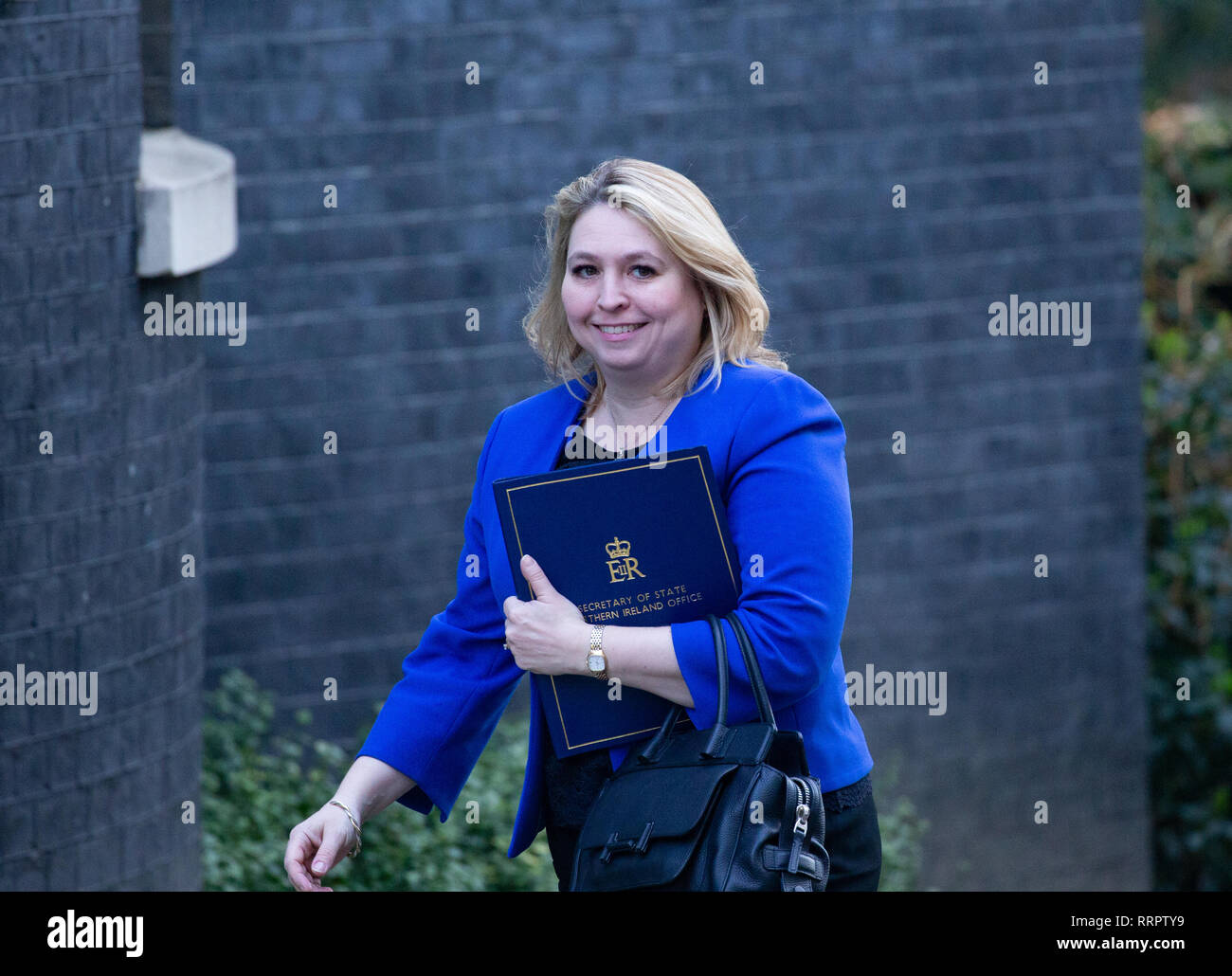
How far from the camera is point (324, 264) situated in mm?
5918

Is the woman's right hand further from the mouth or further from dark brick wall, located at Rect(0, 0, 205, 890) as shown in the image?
dark brick wall, located at Rect(0, 0, 205, 890)

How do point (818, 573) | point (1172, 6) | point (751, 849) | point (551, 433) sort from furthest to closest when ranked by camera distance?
point (1172, 6), point (551, 433), point (818, 573), point (751, 849)

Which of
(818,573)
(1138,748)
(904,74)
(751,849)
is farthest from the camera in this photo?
(1138,748)

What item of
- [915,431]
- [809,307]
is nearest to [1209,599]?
[915,431]

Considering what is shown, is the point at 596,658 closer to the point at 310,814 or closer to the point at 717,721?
the point at 717,721

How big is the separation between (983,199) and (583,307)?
14.2 ft

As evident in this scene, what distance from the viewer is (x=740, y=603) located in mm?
2488

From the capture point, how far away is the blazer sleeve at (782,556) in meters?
2.45

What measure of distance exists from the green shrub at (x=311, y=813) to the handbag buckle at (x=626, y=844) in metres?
3.00

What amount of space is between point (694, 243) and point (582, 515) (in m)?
0.47

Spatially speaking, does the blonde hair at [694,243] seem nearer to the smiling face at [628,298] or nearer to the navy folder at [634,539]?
the smiling face at [628,298]

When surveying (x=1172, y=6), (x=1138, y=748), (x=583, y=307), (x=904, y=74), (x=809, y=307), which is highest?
(x=1172, y=6)

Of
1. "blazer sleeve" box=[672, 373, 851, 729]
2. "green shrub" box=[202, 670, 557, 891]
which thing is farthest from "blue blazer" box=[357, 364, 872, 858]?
"green shrub" box=[202, 670, 557, 891]
